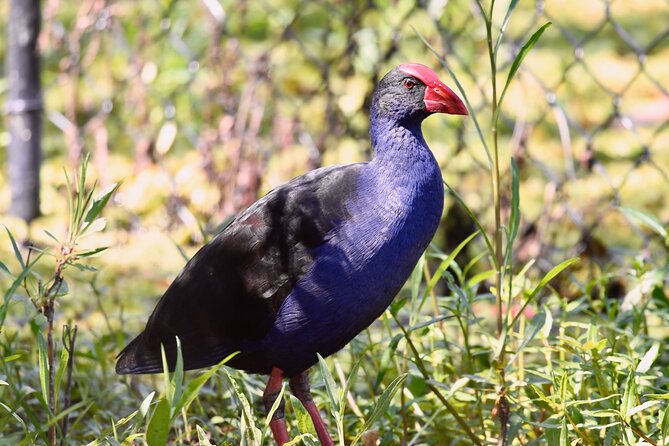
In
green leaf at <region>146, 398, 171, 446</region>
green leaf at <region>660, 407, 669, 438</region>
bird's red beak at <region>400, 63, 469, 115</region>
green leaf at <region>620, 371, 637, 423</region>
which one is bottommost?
green leaf at <region>660, 407, 669, 438</region>

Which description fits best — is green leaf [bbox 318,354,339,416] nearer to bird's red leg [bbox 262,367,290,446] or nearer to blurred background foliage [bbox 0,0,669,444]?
bird's red leg [bbox 262,367,290,446]

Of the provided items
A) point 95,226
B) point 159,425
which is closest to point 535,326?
point 159,425

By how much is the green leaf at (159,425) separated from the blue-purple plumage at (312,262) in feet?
1.54

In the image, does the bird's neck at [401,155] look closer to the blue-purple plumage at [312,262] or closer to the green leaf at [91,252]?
the blue-purple plumage at [312,262]

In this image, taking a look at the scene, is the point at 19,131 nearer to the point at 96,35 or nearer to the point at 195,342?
the point at 96,35

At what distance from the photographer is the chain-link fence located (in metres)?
3.53

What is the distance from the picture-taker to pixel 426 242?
6.79 feet

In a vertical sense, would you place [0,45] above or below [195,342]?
above

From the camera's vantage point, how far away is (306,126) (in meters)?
4.68

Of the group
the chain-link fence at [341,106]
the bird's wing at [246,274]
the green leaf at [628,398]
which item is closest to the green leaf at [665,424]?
the green leaf at [628,398]

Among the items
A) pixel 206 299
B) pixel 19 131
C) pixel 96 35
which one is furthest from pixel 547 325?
pixel 96 35

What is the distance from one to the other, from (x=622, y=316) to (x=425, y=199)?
673 mm

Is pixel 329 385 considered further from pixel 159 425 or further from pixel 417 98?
pixel 417 98

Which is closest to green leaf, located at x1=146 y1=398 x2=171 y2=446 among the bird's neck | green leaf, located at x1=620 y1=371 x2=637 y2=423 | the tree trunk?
the bird's neck
